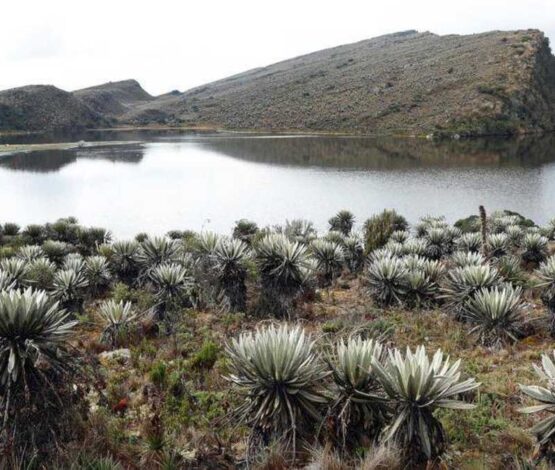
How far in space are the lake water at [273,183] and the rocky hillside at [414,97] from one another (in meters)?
12.4

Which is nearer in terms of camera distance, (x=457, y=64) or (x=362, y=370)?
(x=362, y=370)

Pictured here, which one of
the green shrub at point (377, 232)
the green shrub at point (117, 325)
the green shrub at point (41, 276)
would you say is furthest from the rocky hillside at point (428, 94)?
the green shrub at point (117, 325)

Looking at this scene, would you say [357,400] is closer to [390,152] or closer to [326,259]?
[326,259]

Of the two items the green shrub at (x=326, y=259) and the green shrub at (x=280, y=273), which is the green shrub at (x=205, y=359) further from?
the green shrub at (x=326, y=259)

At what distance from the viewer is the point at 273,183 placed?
39438mm

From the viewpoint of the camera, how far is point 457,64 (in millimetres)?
88312

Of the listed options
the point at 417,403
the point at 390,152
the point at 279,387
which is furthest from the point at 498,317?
the point at 390,152

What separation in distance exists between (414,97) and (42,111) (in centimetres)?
7834

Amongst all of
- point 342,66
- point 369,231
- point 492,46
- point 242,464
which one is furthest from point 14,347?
point 342,66

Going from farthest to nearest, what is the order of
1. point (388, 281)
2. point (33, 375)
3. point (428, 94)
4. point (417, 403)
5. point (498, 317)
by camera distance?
point (428, 94)
point (388, 281)
point (498, 317)
point (33, 375)
point (417, 403)

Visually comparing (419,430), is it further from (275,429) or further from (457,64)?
(457,64)

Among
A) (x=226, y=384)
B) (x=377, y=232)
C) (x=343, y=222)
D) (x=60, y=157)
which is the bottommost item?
(x=343, y=222)

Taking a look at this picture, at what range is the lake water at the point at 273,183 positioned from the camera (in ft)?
96.5

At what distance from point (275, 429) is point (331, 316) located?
5.61 meters
